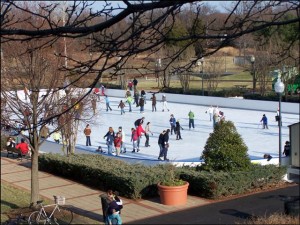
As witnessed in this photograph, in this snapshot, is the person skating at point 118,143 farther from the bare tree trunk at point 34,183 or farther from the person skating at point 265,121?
the person skating at point 265,121

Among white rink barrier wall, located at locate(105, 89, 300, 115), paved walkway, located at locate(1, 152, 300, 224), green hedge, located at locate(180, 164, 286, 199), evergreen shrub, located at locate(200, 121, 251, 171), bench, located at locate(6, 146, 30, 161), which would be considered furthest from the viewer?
white rink barrier wall, located at locate(105, 89, 300, 115)

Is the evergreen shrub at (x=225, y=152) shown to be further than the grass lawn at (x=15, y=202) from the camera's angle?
Yes

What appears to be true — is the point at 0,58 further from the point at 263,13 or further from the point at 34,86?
the point at 263,13

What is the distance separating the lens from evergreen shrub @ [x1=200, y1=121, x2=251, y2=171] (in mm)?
14789

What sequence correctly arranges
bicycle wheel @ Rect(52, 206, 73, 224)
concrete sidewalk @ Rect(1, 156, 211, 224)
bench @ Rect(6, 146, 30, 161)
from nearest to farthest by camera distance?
bicycle wheel @ Rect(52, 206, 73, 224) → concrete sidewalk @ Rect(1, 156, 211, 224) → bench @ Rect(6, 146, 30, 161)

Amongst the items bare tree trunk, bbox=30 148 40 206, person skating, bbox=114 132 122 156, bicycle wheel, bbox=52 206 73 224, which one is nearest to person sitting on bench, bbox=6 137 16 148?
person skating, bbox=114 132 122 156

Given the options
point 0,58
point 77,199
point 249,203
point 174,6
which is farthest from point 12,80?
point 174,6

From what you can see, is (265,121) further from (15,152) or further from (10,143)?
(10,143)

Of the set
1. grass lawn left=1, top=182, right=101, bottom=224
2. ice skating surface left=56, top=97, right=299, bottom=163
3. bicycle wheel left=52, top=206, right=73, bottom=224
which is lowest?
grass lawn left=1, top=182, right=101, bottom=224

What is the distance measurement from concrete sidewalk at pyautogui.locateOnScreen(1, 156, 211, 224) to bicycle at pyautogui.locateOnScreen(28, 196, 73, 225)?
1.57ft

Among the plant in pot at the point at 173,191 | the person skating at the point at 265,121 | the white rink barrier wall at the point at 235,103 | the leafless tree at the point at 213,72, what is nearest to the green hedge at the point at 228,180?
the plant in pot at the point at 173,191

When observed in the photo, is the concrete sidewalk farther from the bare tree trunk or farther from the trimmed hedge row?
the bare tree trunk

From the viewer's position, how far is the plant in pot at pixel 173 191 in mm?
13328

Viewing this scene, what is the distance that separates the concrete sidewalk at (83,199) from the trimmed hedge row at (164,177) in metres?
0.26
